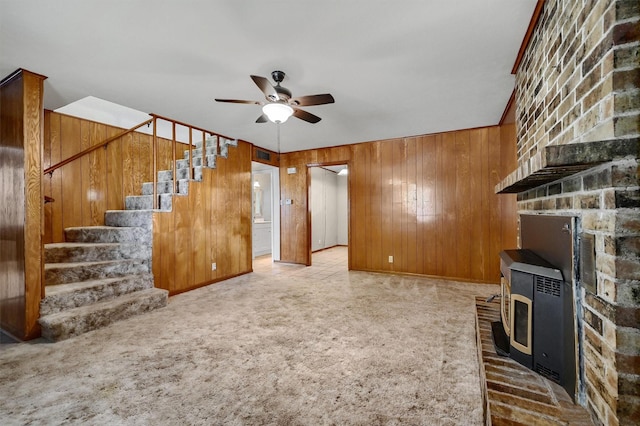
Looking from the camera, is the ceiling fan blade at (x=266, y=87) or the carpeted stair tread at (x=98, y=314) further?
the carpeted stair tread at (x=98, y=314)

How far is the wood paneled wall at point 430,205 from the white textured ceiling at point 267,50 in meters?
1.07

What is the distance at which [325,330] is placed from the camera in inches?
108

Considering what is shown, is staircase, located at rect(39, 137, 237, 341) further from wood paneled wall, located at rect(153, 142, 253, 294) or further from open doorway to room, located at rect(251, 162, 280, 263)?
open doorway to room, located at rect(251, 162, 280, 263)

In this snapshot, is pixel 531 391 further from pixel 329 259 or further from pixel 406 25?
pixel 329 259

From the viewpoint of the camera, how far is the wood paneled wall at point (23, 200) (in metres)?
2.57

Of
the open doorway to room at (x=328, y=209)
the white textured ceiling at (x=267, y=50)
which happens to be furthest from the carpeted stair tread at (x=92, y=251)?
the open doorway to room at (x=328, y=209)

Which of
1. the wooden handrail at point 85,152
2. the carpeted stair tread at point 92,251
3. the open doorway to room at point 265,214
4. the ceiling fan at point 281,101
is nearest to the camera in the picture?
the ceiling fan at point 281,101

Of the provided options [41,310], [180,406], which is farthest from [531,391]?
[41,310]

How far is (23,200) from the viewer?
8.45ft

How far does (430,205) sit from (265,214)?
476 centimetres

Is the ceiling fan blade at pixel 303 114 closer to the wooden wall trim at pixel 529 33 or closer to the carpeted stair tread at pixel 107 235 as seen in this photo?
the wooden wall trim at pixel 529 33

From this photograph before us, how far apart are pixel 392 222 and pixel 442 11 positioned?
11.6 feet

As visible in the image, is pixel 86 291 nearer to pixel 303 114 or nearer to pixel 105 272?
pixel 105 272

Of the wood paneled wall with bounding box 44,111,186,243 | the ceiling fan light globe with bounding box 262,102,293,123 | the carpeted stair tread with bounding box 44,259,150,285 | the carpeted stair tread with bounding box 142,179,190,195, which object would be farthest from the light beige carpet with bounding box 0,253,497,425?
the ceiling fan light globe with bounding box 262,102,293,123
